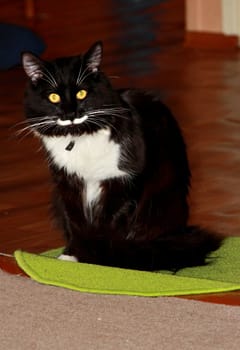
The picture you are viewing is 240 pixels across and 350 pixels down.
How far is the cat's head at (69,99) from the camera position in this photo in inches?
108

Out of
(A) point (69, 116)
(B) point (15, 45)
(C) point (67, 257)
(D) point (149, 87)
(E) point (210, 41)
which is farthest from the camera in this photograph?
(E) point (210, 41)

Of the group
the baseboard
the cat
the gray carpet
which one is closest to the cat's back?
the cat

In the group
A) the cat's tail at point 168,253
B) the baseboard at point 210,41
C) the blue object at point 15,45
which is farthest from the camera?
the baseboard at point 210,41

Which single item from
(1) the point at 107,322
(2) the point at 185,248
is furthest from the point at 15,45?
(1) the point at 107,322

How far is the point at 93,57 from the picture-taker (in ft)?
9.16

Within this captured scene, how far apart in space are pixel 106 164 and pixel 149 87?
2.35 m

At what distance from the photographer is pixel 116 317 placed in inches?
94.2

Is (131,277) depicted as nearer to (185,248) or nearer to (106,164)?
(185,248)

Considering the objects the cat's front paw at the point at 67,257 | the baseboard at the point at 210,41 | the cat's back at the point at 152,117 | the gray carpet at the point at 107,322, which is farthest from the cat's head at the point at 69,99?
the baseboard at the point at 210,41

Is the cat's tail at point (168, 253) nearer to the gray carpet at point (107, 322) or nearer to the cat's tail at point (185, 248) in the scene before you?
the cat's tail at point (185, 248)

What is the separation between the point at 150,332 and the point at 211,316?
165mm

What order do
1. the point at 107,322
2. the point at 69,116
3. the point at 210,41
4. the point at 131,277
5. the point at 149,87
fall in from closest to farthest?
the point at 107,322 < the point at 131,277 < the point at 69,116 < the point at 149,87 < the point at 210,41

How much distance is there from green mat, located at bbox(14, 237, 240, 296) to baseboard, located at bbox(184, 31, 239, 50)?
10.8 feet

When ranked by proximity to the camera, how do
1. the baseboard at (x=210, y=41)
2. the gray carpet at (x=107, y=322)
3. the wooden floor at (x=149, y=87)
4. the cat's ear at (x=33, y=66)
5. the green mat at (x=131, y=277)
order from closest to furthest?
the gray carpet at (x=107, y=322)
the green mat at (x=131, y=277)
the cat's ear at (x=33, y=66)
the wooden floor at (x=149, y=87)
the baseboard at (x=210, y=41)
